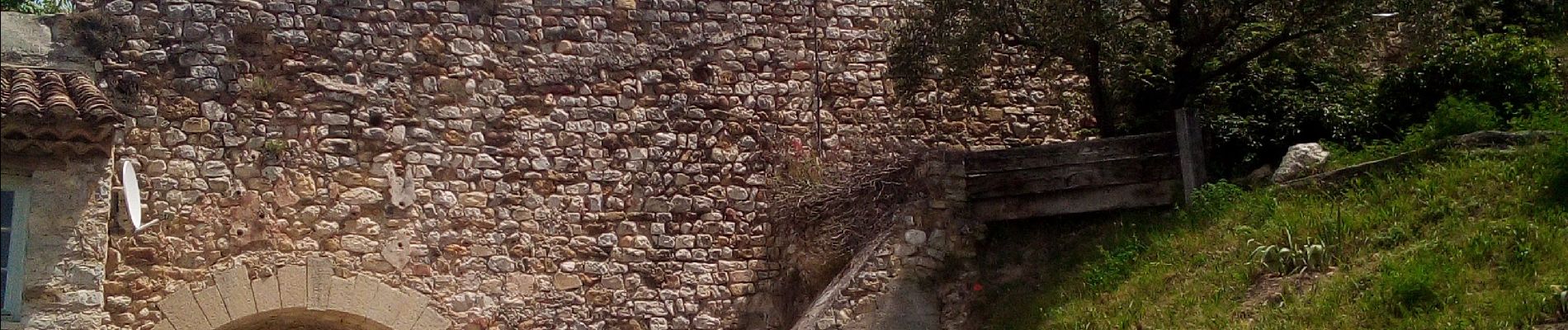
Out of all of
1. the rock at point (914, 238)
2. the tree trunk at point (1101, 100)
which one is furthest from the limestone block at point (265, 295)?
the tree trunk at point (1101, 100)

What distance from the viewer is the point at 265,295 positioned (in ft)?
34.0

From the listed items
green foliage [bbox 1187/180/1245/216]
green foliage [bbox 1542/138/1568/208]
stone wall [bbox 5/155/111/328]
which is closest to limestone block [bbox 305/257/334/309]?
stone wall [bbox 5/155/111/328]

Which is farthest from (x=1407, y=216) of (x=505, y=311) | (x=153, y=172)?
(x=153, y=172)

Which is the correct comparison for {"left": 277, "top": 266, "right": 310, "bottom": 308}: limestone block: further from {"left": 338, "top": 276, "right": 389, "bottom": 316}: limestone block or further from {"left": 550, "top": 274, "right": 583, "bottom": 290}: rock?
{"left": 550, "top": 274, "right": 583, "bottom": 290}: rock

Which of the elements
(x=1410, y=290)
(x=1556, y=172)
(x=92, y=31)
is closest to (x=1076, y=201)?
(x=1410, y=290)

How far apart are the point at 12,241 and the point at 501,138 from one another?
3.10 meters

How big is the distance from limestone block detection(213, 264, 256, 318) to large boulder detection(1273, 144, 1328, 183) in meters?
6.27

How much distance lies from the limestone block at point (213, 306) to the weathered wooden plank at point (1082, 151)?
487 cm

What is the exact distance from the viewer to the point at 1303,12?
10.6m

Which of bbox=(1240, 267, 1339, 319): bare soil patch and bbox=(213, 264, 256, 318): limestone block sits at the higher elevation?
bbox=(213, 264, 256, 318): limestone block

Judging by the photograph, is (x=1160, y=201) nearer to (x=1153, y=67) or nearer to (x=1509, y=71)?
(x=1153, y=67)

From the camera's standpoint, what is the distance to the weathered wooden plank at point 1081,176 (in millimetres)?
10461

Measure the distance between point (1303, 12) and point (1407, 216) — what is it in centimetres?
183

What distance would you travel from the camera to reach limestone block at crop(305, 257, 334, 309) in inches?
412
